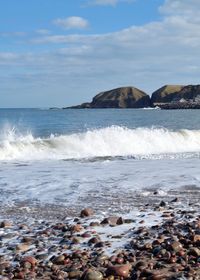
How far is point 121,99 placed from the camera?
159250mm

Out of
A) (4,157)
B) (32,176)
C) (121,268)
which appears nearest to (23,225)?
(121,268)

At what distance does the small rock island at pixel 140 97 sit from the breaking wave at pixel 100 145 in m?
122

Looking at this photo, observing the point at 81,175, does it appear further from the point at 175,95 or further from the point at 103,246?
the point at 175,95

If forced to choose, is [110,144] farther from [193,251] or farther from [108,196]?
[193,251]

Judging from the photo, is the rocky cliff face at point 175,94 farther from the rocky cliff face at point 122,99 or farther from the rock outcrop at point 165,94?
the rocky cliff face at point 122,99

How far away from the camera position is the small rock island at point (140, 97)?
155125mm

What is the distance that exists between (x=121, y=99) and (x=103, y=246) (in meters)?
154

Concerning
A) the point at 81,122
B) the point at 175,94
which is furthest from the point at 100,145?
the point at 175,94

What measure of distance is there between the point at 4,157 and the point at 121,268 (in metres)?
14.9

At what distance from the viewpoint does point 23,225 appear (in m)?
7.20

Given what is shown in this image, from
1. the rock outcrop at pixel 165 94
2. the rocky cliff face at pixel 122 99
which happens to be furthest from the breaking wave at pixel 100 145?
the rock outcrop at pixel 165 94

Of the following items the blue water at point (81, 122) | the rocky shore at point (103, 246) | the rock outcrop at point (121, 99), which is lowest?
the rocky shore at point (103, 246)

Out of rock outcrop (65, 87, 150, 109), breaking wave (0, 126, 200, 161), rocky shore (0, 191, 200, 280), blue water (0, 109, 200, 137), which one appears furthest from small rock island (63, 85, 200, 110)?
rocky shore (0, 191, 200, 280)

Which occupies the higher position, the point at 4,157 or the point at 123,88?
the point at 123,88
